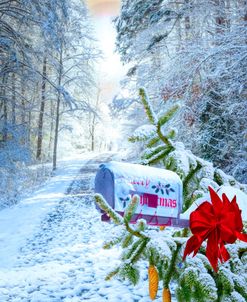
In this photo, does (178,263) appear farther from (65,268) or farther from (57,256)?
(57,256)

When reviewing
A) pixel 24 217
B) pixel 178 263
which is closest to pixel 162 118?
pixel 178 263

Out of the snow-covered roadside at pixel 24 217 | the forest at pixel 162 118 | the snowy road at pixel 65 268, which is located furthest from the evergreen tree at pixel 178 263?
the snow-covered roadside at pixel 24 217

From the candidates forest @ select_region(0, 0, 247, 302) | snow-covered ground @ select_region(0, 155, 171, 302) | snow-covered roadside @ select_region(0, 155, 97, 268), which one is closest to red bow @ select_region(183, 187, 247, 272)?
forest @ select_region(0, 0, 247, 302)

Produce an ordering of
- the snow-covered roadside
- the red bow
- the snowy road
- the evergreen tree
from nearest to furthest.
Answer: the red bow
the evergreen tree
the snowy road
the snow-covered roadside

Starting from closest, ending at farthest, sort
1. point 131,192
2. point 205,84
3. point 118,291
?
point 131,192 → point 118,291 → point 205,84

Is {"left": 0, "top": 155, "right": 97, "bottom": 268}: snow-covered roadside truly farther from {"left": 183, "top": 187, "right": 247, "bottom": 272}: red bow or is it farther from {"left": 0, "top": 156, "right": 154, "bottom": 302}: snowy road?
{"left": 183, "top": 187, "right": 247, "bottom": 272}: red bow

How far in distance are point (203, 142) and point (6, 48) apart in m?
5.80

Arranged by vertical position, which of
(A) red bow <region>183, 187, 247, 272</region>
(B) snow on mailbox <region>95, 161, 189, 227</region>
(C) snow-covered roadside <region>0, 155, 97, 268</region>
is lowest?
(C) snow-covered roadside <region>0, 155, 97, 268</region>

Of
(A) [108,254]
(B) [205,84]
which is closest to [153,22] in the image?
(B) [205,84]

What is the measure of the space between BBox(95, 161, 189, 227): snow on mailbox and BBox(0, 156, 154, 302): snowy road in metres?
3.38

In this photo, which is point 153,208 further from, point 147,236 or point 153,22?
point 153,22

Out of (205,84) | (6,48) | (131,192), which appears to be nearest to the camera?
(131,192)

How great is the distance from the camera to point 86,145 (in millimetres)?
41312

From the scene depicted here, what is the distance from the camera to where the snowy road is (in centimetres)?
435
